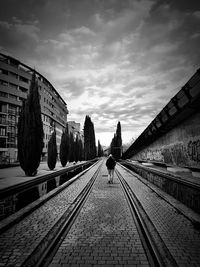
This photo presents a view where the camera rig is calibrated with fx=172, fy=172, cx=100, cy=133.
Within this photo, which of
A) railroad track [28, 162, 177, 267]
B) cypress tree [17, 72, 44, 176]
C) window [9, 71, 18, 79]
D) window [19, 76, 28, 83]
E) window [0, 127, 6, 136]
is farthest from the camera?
window [19, 76, 28, 83]

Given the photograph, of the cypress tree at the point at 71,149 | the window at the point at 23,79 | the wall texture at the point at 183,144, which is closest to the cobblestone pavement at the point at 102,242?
the wall texture at the point at 183,144

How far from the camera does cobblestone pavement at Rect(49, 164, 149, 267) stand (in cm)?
328

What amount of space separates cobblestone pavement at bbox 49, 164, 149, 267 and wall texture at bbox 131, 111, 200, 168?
6743mm

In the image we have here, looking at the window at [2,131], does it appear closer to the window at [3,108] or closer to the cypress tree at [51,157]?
the window at [3,108]

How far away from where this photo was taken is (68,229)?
15.1 feet

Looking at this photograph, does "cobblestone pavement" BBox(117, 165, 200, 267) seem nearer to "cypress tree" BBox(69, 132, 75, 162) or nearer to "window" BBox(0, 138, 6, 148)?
"cypress tree" BBox(69, 132, 75, 162)

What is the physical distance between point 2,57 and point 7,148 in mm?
24375

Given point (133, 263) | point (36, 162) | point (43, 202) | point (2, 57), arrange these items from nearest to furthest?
point (133, 263) < point (43, 202) < point (36, 162) < point (2, 57)

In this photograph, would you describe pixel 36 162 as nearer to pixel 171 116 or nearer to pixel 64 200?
pixel 64 200

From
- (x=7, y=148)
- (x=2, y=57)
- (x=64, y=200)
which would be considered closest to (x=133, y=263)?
(x=64, y=200)

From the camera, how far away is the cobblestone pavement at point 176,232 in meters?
3.36

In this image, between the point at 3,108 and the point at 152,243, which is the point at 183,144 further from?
the point at 3,108

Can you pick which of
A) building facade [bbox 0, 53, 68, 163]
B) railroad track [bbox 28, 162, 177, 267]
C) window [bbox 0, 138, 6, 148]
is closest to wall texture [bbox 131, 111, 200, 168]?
railroad track [bbox 28, 162, 177, 267]

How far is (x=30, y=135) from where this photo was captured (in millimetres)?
16484
